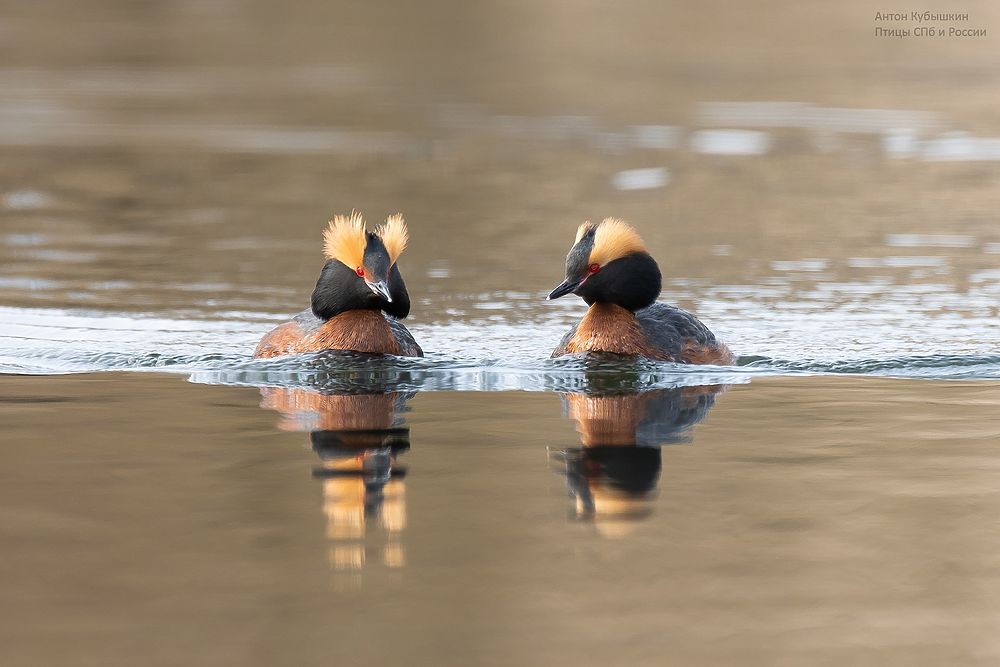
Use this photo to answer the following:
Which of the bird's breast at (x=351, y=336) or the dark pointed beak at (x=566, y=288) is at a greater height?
the dark pointed beak at (x=566, y=288)

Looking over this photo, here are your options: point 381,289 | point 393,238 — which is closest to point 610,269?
point 393,238

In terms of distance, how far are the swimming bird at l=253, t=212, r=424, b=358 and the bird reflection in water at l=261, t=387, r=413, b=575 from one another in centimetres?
75

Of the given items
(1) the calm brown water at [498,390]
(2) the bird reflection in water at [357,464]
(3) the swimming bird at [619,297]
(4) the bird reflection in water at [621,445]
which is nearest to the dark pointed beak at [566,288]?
(3) the swimming bird at [619,297]

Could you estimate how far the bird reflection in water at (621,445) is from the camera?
30.6ft

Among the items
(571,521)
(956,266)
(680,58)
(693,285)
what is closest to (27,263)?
(693,285)

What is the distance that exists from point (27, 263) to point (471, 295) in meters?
5.15

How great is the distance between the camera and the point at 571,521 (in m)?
9.07

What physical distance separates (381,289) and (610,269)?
188 cm

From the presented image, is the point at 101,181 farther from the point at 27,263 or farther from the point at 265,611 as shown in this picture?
the point at 265,611

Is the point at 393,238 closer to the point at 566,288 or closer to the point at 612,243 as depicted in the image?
the point at 566,288

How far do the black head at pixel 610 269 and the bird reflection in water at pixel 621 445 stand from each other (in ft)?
3.49

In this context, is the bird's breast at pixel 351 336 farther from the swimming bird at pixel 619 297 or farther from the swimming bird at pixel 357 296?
the swimming bird at pixel 619 297

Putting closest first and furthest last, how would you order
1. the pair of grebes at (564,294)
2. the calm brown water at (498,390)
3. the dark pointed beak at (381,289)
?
1. the calm brown water at (498,390)
2. the dark pointed beak at (381,289)
3. the pair of grebes at (564,294)

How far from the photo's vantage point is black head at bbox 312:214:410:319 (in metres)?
13.6
